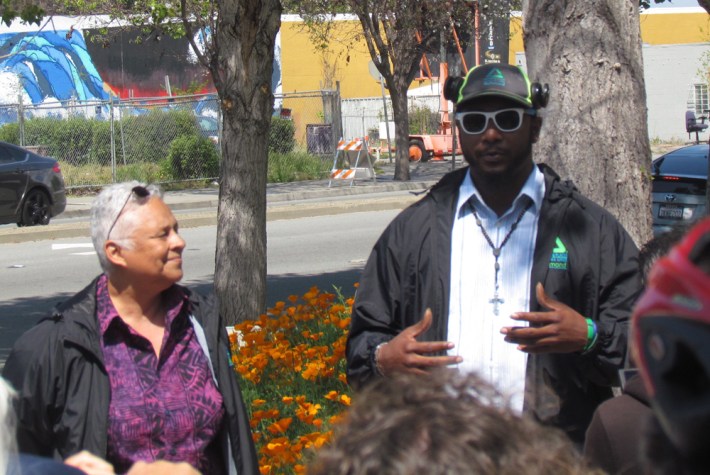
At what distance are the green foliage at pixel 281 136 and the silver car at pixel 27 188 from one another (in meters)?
11.9

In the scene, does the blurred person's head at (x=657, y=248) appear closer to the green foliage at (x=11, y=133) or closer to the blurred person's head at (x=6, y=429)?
the blurred person's head at (x=6, y=429)

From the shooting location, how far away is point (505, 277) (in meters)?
3.13

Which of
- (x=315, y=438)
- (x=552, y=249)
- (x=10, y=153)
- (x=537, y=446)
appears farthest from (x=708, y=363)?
(x=10, y=153)

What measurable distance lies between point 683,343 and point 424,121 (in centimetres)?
3874

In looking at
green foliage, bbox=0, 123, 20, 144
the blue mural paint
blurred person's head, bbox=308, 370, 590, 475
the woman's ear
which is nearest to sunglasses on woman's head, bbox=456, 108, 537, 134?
the woman's ear

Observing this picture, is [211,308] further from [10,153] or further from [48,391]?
[10,153]

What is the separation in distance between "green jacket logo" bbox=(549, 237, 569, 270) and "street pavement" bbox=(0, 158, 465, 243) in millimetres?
14263

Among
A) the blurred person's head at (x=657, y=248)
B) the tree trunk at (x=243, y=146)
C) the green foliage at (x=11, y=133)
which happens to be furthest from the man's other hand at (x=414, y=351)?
the green foliage at (x=11, y=133)

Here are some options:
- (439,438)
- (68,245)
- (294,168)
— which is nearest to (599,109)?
(439,438)

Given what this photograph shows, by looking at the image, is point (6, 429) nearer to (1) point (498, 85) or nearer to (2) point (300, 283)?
(1) point (498, 85)

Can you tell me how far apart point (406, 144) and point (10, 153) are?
10.4m

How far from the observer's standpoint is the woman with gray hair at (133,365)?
3.15 metres

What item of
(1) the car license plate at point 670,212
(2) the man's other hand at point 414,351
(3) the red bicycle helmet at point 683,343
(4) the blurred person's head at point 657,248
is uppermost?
(3) the red bicycle helmet at point 683,343

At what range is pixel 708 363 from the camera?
891 millimetres
